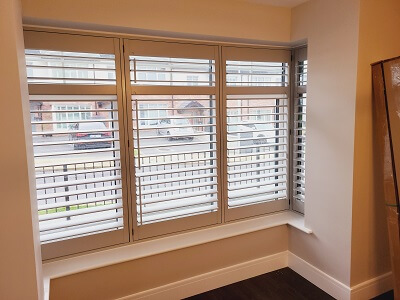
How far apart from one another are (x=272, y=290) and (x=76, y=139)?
198 centimetres

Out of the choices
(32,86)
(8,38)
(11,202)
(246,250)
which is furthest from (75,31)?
(246,250)

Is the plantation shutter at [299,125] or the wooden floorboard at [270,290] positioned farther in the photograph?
the plantation shutter at [299,125]

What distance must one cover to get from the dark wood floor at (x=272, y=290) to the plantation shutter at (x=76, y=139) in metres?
1.02

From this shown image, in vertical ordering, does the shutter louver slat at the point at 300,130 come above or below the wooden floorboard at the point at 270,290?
above

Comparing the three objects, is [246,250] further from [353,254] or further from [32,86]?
[32,86]

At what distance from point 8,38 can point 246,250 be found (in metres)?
2.32

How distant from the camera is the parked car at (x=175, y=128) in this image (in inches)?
94.8

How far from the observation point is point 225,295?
8.23 feet

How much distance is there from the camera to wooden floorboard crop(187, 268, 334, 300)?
2463 millimetres

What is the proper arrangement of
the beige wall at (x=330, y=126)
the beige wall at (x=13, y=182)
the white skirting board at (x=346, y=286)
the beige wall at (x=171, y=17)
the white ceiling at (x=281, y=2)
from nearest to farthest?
1. the beige wall at (x=13, y=182)
2. the beige wall at (x=171, y=17)
3. the beige wall at (x=330, y=126)
4. the white skirting board at (x=346, y=286)
5. the white ceiling at (x=281, y=2)

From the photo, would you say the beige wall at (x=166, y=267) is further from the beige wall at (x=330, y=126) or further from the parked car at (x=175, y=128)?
the parked car at (x=175, y=128)

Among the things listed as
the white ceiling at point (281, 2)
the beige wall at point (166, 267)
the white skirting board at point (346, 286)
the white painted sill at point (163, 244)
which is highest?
the white ceiling at point (281, 2)

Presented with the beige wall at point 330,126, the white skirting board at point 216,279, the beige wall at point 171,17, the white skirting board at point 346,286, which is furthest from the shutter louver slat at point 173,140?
the white skirting board at point 346,286

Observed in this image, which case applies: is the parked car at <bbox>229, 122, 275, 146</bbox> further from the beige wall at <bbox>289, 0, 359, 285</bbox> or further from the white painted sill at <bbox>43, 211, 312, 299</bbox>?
the white painted sill at <bbox>43, 211, 312, 299</bbox>
